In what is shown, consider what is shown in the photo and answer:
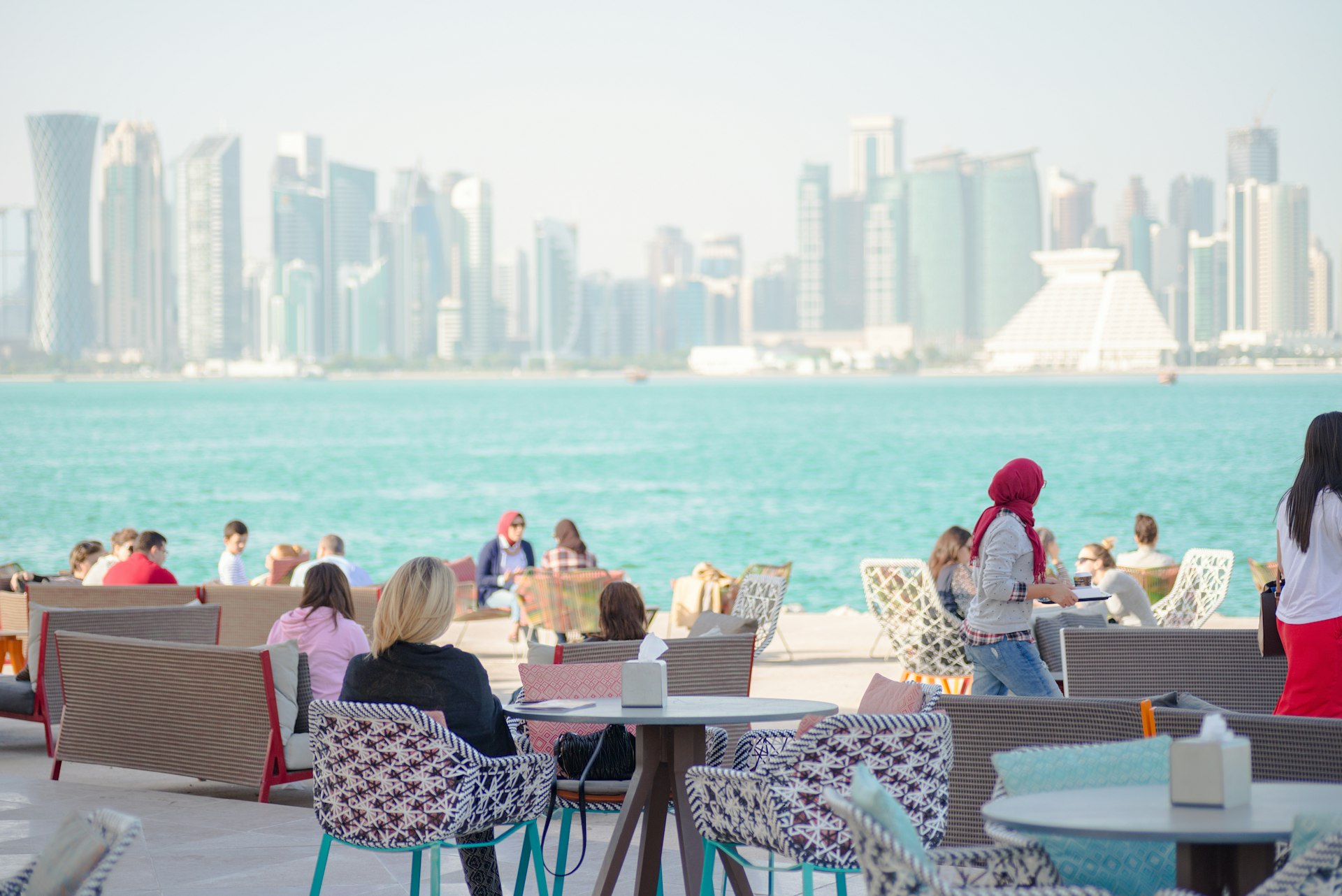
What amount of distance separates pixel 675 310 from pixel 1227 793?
Answer: 593ft

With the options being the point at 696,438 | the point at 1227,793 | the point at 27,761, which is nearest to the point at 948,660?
the point at 27,761

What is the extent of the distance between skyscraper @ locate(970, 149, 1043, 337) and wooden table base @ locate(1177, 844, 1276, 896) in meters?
175

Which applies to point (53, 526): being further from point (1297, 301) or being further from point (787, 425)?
point (1297, 301)

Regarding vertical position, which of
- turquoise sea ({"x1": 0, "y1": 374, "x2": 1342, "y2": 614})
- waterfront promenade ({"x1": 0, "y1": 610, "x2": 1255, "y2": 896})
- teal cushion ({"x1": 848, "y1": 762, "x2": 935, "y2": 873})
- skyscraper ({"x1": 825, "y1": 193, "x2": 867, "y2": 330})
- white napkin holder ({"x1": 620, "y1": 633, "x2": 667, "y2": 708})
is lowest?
turquoise sea ({"x1": 0, "y1": 374, "x2": 1342, "y2": 614})

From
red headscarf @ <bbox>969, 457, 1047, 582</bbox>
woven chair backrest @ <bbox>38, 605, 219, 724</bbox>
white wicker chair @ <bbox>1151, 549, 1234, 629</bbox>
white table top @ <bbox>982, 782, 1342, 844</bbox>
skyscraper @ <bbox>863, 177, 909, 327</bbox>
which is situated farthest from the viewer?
skyscraper @ <bbox>863, 177, 909, 327</bbox>

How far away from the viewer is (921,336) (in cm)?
17400

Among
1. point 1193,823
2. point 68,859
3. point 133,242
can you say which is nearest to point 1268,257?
point 133,242

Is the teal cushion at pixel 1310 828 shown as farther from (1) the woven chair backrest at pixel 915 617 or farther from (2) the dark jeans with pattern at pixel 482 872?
(1) the woven chair backrest at pixel 915 617

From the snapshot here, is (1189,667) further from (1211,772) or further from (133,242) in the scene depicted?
(133,242)

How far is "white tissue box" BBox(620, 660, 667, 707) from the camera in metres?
4.27

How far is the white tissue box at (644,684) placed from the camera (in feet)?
14.0

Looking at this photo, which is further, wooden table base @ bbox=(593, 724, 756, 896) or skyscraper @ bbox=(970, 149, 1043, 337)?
skyscraper @ bbox=(970, 149, 1043, 337)

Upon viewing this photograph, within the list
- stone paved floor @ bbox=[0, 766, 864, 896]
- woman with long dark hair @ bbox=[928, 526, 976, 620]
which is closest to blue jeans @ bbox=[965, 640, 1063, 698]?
stone paved floor @ bbox=[0, 766, 864, 896]

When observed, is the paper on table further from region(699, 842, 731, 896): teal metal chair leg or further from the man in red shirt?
the man in red shirt
